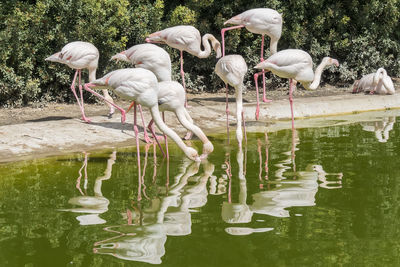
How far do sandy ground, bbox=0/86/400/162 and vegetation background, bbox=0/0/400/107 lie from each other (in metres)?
0.50

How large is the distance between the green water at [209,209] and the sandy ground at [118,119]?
0.57 metres

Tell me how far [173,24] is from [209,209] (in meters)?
7.26

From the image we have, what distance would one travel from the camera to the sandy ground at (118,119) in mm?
7391

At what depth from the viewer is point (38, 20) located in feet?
33.2

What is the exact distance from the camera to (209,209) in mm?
4832

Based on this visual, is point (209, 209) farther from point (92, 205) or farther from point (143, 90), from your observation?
point (143, 90)

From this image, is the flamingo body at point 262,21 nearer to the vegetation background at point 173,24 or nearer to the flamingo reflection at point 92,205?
the vegetation background at point 173,24

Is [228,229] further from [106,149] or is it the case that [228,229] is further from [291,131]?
[291,131]

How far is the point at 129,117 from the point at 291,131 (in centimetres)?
234

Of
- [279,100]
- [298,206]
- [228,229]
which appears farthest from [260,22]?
[228,229]

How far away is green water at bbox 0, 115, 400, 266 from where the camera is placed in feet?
12.5

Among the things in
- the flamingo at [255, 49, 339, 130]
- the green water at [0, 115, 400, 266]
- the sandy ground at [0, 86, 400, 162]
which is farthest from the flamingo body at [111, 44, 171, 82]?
the flamingo at [255, 49, 339, 130]

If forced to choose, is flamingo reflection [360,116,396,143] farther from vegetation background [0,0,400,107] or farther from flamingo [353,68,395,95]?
vegetation background [0,0,400,107]

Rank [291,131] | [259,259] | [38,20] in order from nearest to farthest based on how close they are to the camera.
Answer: [259,259] < [291,131] < [38,20]
